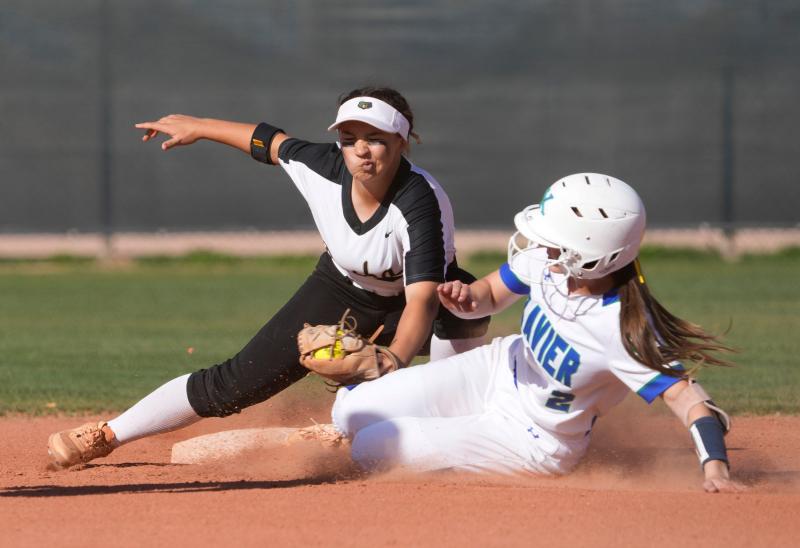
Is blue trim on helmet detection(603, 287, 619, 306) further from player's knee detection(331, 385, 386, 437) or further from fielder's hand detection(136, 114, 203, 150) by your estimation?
fielder's hand detection(136, 114, 203, 150)

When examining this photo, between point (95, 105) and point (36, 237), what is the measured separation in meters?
1.78

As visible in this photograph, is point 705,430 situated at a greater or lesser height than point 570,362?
lesser

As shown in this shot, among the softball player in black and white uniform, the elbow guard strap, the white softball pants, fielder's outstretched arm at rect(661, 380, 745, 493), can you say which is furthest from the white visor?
the elbow guard strap

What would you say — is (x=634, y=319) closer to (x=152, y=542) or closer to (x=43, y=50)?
(x=152, y=542)

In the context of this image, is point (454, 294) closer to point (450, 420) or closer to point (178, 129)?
point (450, 420)

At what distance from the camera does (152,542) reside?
355 cm

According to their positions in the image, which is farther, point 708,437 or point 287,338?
point 287,338

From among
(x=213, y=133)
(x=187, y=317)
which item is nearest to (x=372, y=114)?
(x=213, y=133)

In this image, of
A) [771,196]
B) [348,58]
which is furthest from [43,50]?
[771,196]

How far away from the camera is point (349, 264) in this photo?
4.80 meters

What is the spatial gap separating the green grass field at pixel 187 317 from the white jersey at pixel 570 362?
8.24 feet

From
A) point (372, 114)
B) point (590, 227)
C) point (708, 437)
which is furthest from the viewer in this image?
point (372, 114)

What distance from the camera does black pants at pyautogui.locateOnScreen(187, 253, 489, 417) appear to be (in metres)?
4.86

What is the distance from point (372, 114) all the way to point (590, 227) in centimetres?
99
